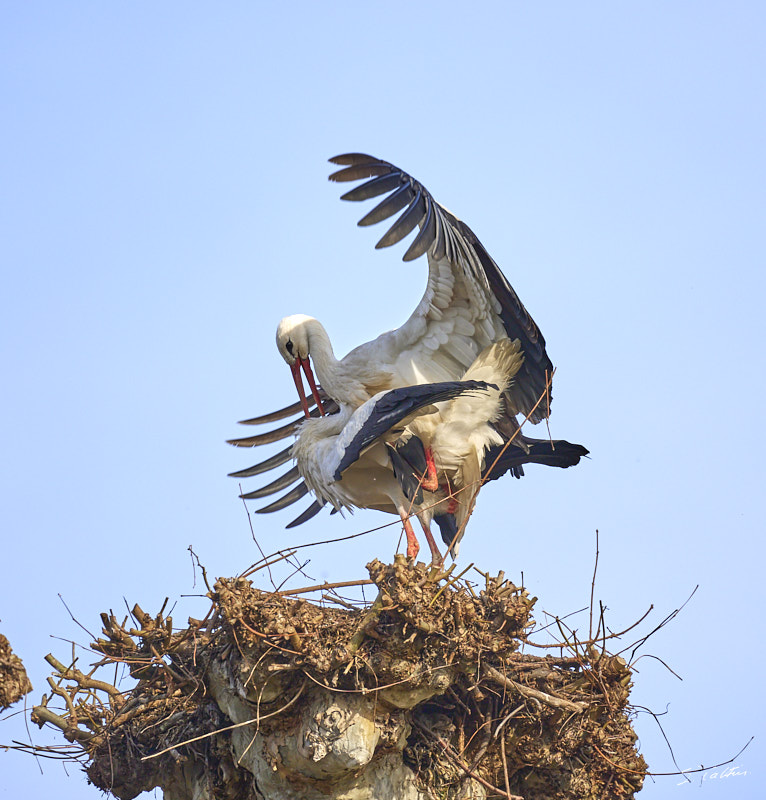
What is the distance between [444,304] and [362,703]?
2760mm

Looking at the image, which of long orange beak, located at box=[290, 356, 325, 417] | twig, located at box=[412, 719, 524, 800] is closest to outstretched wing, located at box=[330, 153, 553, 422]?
long orange beak, located at box=[290, 356, 325, 417]

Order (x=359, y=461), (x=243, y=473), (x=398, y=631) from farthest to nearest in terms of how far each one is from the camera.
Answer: (x=243, y=473), (x=359, y=461), (x=398, y=631)

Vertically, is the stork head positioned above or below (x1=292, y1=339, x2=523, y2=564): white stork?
above

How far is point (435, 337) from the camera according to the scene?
7.93 metres

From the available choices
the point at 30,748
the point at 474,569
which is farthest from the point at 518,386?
the point at 30,748

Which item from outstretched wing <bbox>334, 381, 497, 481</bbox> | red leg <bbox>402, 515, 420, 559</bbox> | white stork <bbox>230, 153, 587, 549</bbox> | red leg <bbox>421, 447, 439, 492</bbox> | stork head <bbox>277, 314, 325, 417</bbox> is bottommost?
red leg <bbox>402, 515, 420, 559</bbox>

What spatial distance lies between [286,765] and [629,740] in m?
2.08

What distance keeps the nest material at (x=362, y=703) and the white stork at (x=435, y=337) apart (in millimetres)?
1220

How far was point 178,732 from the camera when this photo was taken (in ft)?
22.2

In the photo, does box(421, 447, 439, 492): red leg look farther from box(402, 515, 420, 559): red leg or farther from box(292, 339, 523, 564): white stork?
box(402, 515, 420, 559): red leg

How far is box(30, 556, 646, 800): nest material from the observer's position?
20.4ft

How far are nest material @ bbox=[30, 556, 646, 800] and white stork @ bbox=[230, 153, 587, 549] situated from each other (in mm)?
1220

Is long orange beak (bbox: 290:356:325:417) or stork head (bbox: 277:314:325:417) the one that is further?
long orange beak (bbox: 290:356:325:417)

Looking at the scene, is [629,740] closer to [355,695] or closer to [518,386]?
[355,695]
